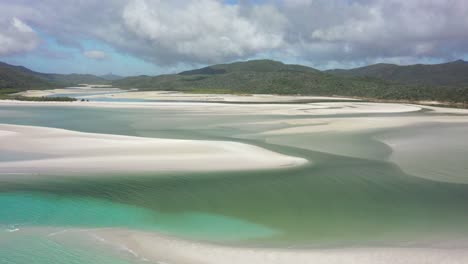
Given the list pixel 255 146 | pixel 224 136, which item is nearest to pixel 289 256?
pixel 255 146

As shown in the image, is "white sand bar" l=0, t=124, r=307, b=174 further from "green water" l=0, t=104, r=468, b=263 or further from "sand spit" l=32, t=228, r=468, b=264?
"sand spit" l=32, t=228, r=468, b=264

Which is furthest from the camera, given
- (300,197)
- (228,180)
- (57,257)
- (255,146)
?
(255,146)

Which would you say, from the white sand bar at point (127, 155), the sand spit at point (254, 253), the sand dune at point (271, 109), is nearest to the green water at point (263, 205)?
the sand spit at point (254, 253)

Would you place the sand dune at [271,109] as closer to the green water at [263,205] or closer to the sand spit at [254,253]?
the green water at [263,205]

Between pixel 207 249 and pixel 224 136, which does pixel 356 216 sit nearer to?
pixel 207 249

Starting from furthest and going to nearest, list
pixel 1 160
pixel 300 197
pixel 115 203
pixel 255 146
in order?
1. pixel 255 146
2. pixel 1 160
3. pixel 300 197
4. pixel 115 203

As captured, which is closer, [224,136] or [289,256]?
[289,256]
